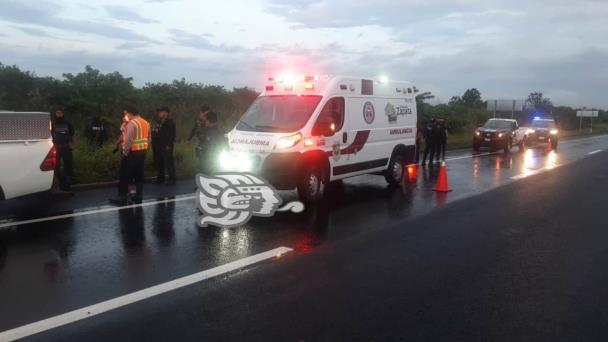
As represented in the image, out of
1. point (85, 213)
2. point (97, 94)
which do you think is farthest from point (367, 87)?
point (97, 94)

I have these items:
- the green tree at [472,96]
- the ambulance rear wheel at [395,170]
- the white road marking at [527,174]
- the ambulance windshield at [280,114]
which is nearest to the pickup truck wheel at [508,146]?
the white road marking at [527,174]

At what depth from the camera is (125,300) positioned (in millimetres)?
→ 4641

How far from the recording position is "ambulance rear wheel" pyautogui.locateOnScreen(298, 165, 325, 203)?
9.25 meters

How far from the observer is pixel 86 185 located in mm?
11141

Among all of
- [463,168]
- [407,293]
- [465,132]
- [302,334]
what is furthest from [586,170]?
[465,132]

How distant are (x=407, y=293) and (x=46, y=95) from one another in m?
20.9

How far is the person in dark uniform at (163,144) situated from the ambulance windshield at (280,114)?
262 cm

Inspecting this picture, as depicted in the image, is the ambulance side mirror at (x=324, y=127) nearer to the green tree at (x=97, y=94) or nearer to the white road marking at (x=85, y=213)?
the white road marking at (x=85, y=213)

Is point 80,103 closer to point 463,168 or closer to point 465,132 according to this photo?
point 463,168

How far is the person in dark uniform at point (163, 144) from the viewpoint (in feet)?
38.6

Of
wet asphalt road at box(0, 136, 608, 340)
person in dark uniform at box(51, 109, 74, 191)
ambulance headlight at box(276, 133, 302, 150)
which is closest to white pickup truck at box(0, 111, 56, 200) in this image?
wet asphalt road at box(0, 136, 608, 340)

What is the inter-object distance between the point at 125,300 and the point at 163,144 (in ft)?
24.6

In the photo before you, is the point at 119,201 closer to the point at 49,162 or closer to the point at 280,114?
the point at 49,162

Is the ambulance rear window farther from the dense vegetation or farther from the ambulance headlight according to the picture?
the dense vegetation
